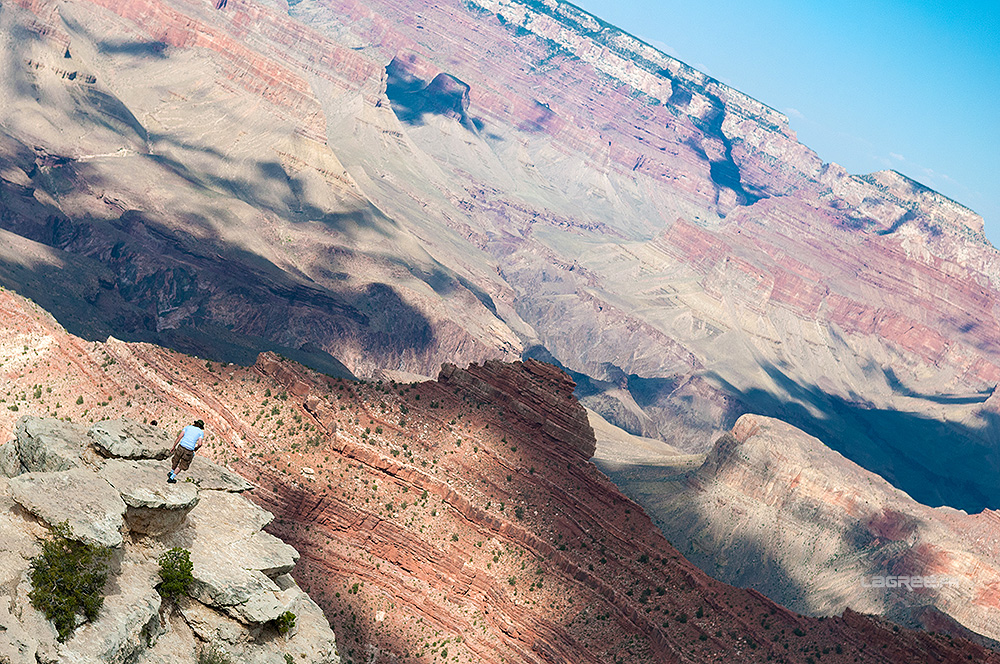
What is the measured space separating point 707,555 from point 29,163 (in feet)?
544

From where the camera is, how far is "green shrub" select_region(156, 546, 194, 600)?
23.8 m

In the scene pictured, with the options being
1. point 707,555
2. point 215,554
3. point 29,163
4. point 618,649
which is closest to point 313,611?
point 215,554

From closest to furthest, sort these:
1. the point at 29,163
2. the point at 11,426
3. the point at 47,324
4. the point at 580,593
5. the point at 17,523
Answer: the point at 17,523 → the point at 11,426 → the point at 580,593 → the point at 47,324 → the point at 29,163

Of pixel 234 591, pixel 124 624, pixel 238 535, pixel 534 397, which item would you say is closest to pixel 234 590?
pixel 234 591

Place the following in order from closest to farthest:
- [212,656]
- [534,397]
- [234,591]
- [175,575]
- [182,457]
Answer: [212,656], [175,575], [234,591], [182,457], [534,397]

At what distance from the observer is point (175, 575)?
23766 millimetres

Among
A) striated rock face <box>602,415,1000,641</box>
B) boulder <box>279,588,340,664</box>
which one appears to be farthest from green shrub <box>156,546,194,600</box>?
striated rock face <box>602,415,1000,641</box>

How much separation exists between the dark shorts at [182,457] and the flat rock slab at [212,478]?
0.95 m

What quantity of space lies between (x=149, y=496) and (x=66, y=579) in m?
4.19

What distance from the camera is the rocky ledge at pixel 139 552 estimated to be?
66.9ft

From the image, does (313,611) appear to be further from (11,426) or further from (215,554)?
(11,426)

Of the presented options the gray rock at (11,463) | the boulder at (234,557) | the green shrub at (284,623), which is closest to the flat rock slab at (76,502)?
the boulder at (234,557)

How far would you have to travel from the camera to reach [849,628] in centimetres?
5000

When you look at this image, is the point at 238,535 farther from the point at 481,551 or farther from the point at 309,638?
the point at 481,551
